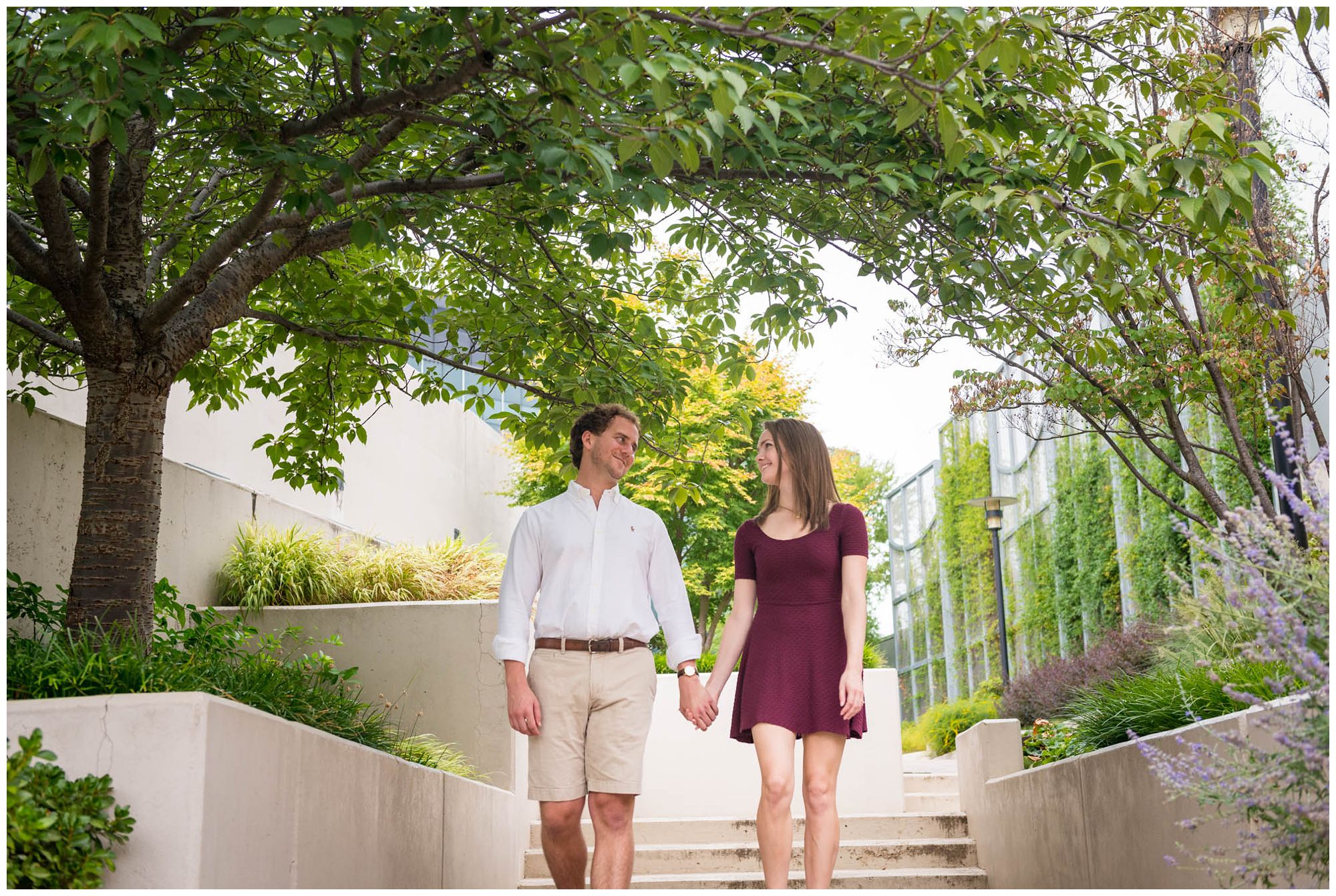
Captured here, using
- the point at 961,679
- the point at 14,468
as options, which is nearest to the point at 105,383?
the point at 14,468

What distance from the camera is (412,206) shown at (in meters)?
4.73

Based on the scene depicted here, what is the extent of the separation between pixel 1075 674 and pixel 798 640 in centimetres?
637

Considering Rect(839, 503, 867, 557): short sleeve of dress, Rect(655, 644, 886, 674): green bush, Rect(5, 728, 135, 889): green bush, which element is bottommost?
Rect(5, 728, 135, 889): green bush

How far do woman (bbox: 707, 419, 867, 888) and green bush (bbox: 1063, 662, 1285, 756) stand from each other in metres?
1.12

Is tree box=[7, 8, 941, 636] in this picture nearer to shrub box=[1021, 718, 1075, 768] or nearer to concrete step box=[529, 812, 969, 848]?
shrub box=[1021, 718, 1075, 768]

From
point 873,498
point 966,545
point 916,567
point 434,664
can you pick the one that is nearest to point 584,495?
point 434,664

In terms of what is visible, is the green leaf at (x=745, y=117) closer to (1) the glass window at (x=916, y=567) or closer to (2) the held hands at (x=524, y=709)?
(2) the held hands at (x=524, y=709)

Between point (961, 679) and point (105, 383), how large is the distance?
1857 cm

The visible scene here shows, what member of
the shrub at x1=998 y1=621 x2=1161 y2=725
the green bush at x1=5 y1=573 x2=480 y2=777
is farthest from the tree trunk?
the shrub at x1=998 y1=621 x2=1161 y2=725

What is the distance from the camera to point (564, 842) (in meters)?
4.21

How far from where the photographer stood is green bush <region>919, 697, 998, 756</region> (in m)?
14.1

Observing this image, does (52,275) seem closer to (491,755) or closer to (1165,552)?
(491,755)

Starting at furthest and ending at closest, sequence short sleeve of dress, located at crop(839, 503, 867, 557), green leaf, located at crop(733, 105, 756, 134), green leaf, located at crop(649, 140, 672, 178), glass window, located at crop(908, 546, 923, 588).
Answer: glass window, located at crop(908, 546, 923, 588) → short sleeve of dress, located at crop(839, 503, 867, 557) → green leaf, located at crop(649, 140, 672, 178) → green leaf, located at crop(733, 105, 756, 134)

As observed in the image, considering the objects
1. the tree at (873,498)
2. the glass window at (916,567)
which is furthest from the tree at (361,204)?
the glass window at (916,567)
